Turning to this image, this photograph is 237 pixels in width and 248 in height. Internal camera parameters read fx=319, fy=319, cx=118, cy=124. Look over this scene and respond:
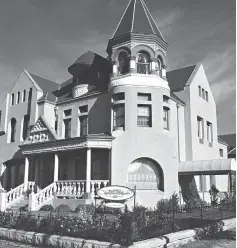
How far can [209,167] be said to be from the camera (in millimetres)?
24422

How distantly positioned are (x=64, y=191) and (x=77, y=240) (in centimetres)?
1192

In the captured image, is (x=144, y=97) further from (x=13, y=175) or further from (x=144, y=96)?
(x=13, y=175)

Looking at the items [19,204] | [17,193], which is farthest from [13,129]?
[19,204]

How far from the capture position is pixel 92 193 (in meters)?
21.8

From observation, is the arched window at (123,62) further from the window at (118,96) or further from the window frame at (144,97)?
the window frame at (144,97)

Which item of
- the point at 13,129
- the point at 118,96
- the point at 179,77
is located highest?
the point at 179,77

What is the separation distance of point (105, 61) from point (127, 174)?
471 inches

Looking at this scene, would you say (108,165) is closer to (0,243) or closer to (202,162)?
(202,162)

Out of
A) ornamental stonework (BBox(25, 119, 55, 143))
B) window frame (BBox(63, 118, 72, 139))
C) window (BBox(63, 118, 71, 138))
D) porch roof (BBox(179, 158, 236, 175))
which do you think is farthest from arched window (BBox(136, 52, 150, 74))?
ornamental stonework (BBox(25, 119, 55, 143))

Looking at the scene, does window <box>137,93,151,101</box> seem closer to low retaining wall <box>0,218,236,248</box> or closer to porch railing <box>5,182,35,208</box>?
porch railing <box>5,182,35,208</box>

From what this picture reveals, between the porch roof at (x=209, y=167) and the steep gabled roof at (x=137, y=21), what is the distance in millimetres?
10563

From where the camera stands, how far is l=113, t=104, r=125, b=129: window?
23.8 meters

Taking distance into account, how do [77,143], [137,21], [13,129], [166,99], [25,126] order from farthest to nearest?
1. [13,129]
2. [25,126]
3. [137,21]
4. [166,99]
5. [77,143]

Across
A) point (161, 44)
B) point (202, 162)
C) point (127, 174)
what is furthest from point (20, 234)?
point (161, 44)
